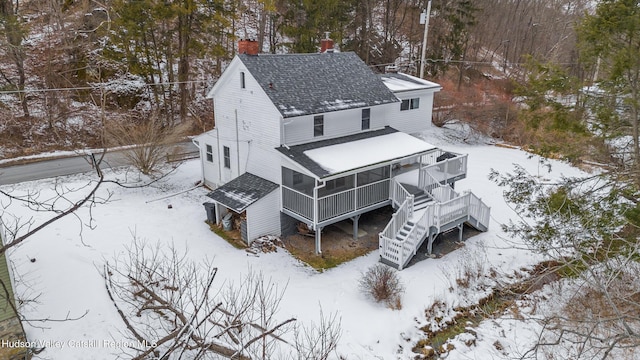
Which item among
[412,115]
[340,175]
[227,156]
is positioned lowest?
[227,156]

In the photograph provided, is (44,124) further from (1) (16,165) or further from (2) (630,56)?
(2) (630,56)

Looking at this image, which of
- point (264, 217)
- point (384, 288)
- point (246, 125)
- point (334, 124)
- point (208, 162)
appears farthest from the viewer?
point (208, 162)

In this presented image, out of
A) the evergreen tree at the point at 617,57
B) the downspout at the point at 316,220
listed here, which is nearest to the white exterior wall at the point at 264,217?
the downspout at the point at 316,220

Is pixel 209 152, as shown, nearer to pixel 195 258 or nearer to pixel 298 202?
pixel 298 202

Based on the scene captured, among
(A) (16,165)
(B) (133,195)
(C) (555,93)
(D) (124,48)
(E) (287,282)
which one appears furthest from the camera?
(D) (124,48)

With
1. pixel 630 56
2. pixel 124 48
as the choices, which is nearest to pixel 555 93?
pixel 630 56

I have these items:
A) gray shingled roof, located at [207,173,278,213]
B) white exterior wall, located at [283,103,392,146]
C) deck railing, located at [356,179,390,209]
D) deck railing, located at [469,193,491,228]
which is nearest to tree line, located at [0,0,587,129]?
gray shingled roof, located at [207,173,278,213]

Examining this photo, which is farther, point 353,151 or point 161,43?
point 161,43

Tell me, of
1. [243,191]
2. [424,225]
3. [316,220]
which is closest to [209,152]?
[243,191]

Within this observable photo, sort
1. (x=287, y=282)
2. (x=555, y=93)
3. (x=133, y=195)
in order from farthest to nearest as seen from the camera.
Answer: (x=133, y=195)
(x=555, y=93)
(x=287, y=282)
